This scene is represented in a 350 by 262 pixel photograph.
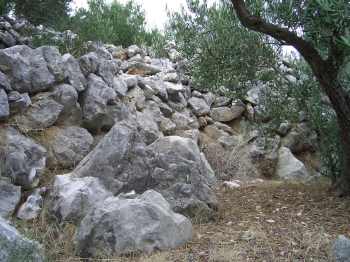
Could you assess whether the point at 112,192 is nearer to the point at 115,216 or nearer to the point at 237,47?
the point at 115,216

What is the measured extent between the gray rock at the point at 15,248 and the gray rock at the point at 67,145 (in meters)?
3.20

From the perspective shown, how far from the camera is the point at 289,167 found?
452 inches

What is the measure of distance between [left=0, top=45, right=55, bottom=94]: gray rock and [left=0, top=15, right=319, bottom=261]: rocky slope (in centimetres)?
2

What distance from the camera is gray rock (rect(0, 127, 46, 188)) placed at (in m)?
6.83

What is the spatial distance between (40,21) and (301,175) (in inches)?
241

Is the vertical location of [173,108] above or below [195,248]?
above

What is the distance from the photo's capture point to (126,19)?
15805mm

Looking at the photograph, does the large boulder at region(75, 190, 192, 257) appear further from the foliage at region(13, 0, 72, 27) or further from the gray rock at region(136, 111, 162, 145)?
the foliage at region(13, 0, 72, 27)

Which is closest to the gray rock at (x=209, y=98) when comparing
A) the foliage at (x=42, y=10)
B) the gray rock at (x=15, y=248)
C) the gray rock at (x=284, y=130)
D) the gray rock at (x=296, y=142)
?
the gray rock at (x=284, y=130)

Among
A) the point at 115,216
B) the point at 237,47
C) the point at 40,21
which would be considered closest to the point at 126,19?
the point at 40,21

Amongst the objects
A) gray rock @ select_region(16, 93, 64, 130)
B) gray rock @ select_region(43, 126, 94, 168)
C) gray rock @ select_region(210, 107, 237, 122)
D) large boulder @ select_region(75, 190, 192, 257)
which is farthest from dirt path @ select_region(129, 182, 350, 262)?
gray rock @ select_region(210, 107, 237, 122)

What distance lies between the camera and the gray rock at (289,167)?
37.0 ft

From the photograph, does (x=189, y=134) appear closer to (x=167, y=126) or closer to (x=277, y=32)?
(x=167, y=126)

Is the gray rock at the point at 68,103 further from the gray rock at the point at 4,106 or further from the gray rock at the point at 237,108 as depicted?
the gray rock at the point at 237,108
